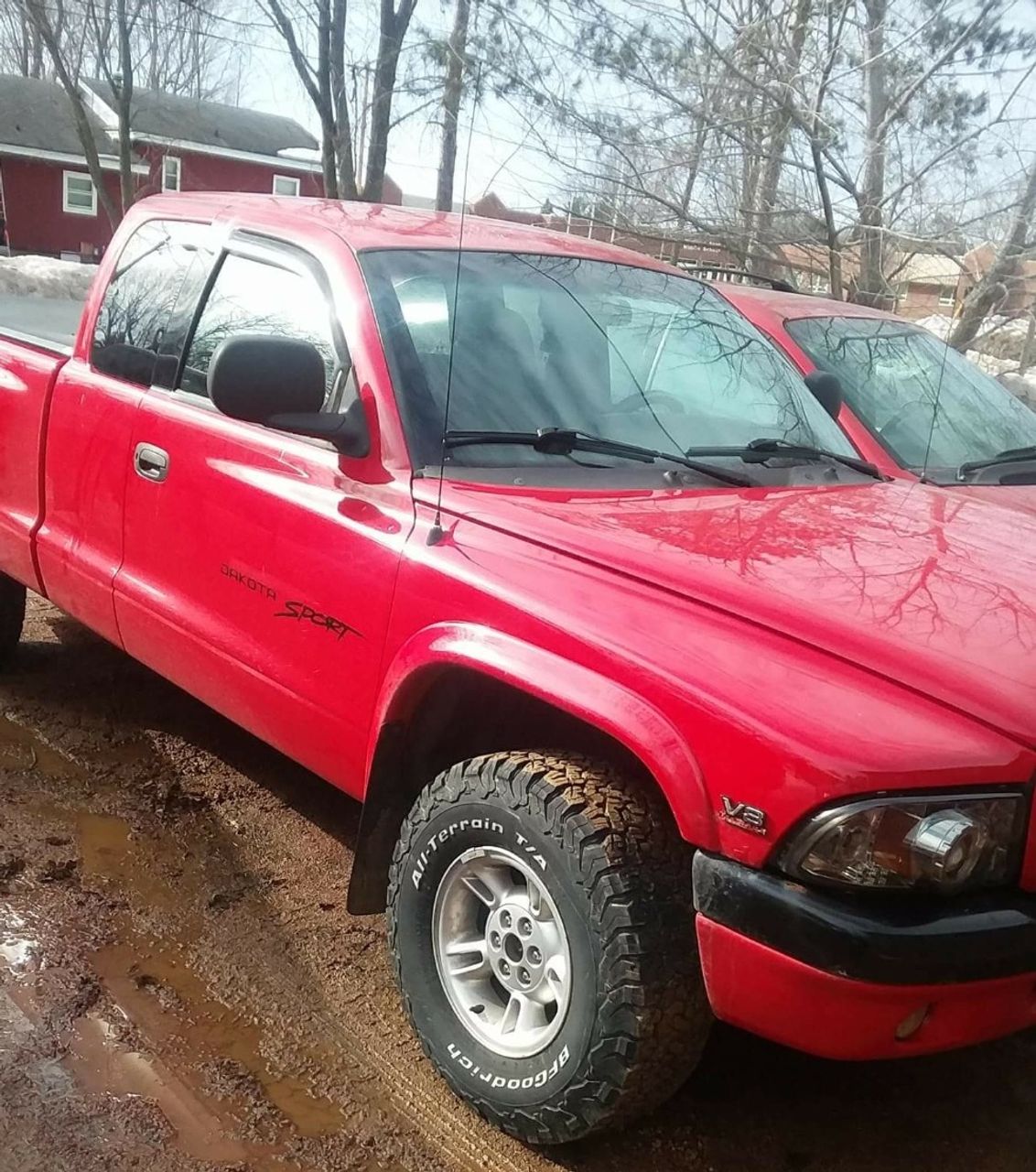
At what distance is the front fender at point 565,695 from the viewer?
2156 mm

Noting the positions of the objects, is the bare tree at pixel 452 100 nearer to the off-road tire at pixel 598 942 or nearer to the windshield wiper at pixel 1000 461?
the off-road tire at pixel 598 942

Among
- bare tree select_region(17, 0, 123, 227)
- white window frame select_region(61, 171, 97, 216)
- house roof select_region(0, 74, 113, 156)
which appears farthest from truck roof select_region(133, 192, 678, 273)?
white window frame select_region(61, 171, 97, 216)

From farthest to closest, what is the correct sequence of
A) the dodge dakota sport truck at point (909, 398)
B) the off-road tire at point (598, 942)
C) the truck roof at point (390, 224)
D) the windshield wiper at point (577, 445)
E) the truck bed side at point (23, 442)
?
the dodge dakota sport truck at point (909, 398)
the truck bed side at point (23, 442)
the truck roof at point (390, 224)
the windshield wiper at point (577, 445)
the off-road tire at point (598, 942)

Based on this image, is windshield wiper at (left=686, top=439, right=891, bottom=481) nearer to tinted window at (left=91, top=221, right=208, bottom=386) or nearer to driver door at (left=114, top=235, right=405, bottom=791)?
driver door at (left=114, top=235, right=405, bottom=791)

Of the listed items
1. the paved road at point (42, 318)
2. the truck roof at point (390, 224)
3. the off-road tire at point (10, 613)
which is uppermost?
the truck roof at point (390, 224)

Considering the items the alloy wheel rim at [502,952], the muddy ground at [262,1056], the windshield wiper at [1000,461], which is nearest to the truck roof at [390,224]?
the windshield wiper at [1000,461]

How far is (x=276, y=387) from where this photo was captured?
2.87m

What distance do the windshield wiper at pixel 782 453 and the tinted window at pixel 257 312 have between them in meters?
1.03

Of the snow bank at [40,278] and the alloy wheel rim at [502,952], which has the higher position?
the alloy wheel rim at [502,952]

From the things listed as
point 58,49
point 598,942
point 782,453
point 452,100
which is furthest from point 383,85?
point 58,49

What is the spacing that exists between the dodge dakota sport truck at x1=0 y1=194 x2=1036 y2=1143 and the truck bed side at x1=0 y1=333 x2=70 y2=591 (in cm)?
5

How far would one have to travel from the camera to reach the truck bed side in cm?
419

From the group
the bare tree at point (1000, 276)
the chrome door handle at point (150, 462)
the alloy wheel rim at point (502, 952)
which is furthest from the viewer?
the bare tree at point (1000, 276)

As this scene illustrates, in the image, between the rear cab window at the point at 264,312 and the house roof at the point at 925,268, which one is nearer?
the rear cab window at the point at 264,312
